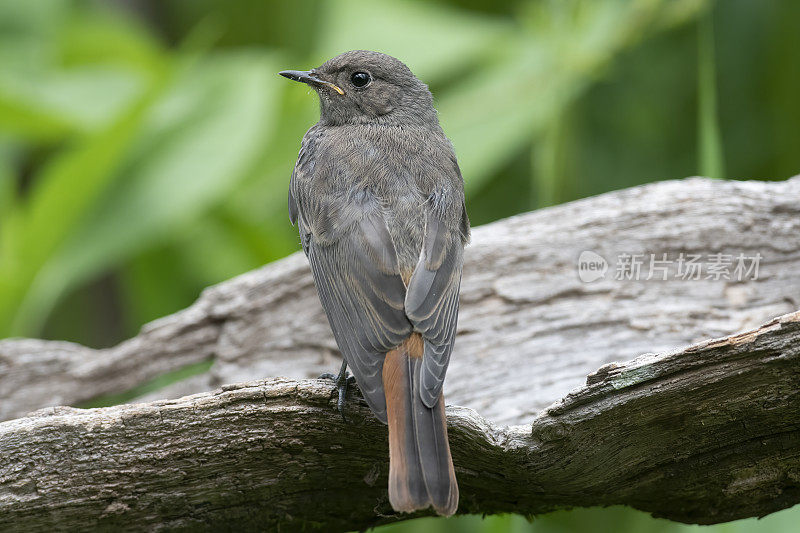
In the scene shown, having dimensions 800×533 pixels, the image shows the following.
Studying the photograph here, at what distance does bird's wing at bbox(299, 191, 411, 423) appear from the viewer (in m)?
2.50

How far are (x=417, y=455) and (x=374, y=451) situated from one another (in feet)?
0.97

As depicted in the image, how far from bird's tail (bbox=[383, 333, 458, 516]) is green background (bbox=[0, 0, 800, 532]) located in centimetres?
205

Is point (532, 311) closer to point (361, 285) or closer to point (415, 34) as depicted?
point (361, 285)

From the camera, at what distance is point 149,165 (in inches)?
181

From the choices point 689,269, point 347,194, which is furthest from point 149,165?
point 689,269

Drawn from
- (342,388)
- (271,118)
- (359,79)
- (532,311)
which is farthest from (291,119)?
(342,388)

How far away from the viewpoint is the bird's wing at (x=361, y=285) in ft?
8.21

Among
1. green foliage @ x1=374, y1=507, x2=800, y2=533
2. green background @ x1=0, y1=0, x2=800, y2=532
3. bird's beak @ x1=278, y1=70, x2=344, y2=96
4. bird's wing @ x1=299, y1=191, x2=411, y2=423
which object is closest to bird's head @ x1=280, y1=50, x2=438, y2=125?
bird's beak @ x1=278, y1=70, x2=344, y2=96

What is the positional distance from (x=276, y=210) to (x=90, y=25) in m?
1.62

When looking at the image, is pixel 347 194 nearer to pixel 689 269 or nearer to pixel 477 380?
pixel 477 380

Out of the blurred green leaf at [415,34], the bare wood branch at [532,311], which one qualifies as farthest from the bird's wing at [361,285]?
the blurred green leaf at [415,34]

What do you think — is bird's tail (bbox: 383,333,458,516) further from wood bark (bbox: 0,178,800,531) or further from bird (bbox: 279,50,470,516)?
wood bark (bbox: 0,178,800,531)

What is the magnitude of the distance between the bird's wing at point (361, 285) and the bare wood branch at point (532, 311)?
797 mm

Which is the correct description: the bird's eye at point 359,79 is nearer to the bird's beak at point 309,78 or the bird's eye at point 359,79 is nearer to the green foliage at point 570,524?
the bird's beak at point 309,78
